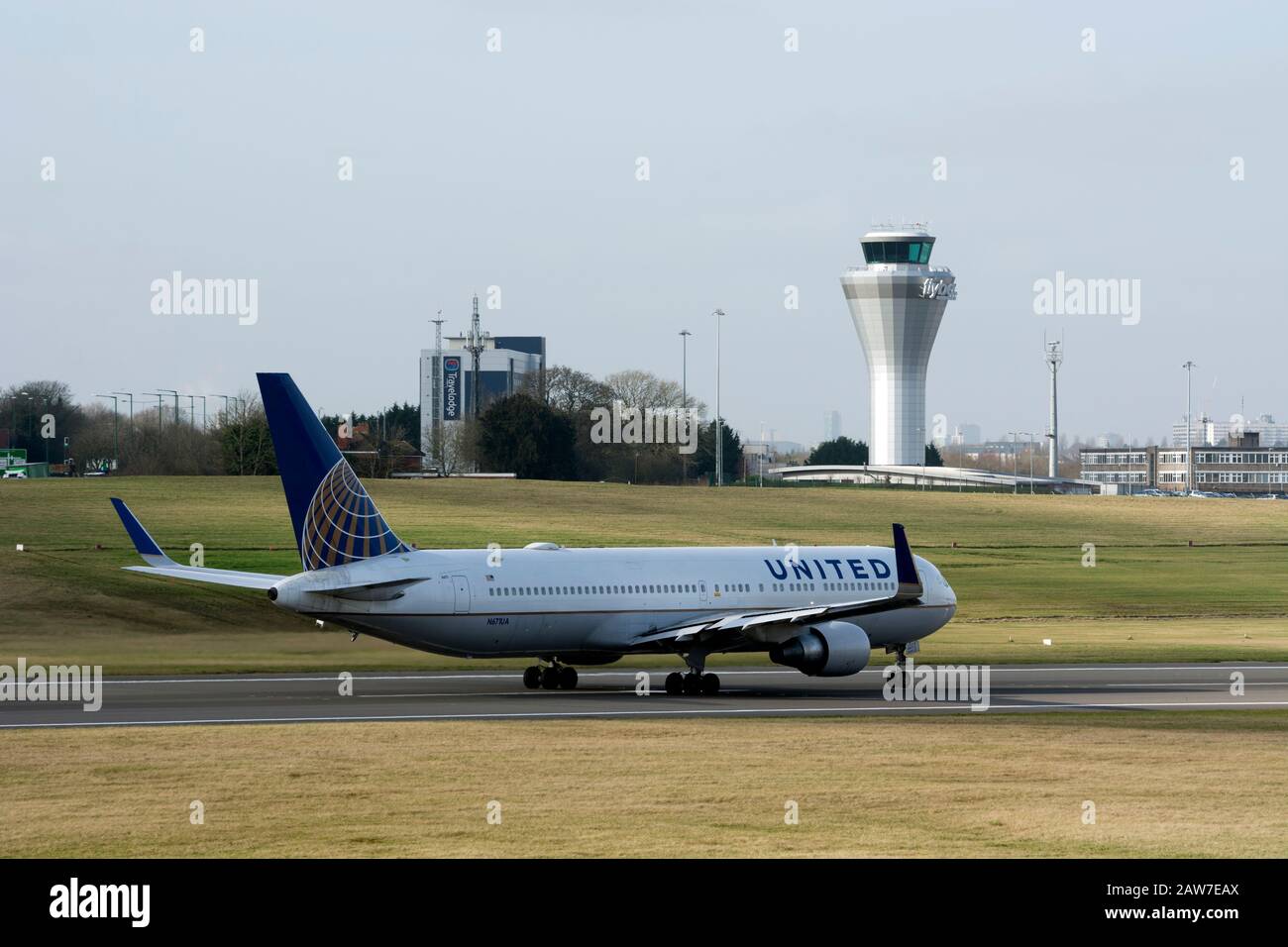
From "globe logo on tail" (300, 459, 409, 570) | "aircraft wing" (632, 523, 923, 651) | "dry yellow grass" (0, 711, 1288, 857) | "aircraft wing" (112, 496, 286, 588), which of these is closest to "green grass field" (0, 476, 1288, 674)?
"aircraft wing" (112, 496, 286, 588)

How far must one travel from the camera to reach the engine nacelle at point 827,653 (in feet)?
141

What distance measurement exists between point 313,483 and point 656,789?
1745cm

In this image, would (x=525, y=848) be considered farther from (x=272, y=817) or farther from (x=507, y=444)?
→ (x=507, y=444)

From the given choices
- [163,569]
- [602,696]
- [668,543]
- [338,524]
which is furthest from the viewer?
[668,543]

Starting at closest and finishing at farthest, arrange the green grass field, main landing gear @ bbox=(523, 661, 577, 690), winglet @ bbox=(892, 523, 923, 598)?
winglet @ bbox=(892, 523, 923, 598) → main landing gear @ bbox=(523, 661, 577, 690) → the green grass field

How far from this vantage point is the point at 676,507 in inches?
5177

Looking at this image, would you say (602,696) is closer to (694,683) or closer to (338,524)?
(694,683)

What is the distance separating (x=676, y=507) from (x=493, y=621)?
89.1 meters

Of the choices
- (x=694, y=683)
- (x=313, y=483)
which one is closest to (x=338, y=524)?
(x=313, y=483)

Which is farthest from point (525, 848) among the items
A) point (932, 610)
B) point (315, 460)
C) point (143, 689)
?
point (932, 610)

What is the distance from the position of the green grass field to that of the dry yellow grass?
14.0 m

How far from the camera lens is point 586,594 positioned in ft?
145

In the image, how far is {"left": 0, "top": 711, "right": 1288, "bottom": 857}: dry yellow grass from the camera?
20906 mm

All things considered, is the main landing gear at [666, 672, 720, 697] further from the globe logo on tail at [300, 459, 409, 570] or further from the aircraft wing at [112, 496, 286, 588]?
the aircraft wing at [112, 496, 286, 588]
